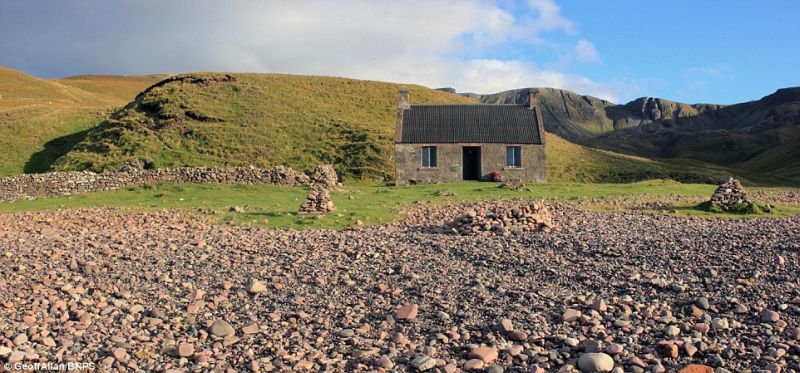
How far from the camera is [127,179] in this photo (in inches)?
1342

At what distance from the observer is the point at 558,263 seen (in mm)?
12383

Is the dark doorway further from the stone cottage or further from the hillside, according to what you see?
the hillside

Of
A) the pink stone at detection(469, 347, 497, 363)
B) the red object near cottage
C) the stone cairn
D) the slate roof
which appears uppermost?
the slate roof

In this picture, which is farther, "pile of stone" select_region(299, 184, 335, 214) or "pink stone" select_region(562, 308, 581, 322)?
"pile of stone" select_region(299, 184, 335, 214)

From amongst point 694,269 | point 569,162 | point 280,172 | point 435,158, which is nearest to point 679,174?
point 569,162

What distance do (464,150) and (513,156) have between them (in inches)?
152

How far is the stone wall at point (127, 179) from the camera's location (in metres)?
34.0

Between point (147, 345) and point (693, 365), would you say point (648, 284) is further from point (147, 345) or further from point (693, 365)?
point (147, 345)

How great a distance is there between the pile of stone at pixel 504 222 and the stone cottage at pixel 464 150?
2404cm

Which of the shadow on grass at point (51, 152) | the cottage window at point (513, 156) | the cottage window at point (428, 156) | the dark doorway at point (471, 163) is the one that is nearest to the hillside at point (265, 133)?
the shadow on grass at point (51, 152)

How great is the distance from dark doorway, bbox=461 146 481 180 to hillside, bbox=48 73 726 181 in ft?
30.5

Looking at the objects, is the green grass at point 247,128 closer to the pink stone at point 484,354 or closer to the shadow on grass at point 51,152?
the shadow on grass at point 51,152

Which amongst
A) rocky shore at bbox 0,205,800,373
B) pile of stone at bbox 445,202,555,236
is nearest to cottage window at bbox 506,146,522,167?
pile of stone at bbox 445,202,555,236

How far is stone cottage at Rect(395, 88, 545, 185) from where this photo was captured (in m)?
41.4
